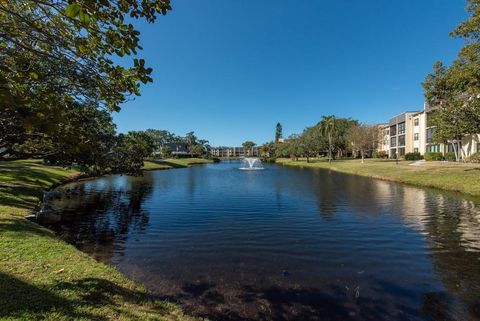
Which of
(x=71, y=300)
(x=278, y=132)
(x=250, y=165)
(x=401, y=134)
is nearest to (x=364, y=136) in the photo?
(x=401, y=134)

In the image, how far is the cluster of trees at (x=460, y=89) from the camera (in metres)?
22.3

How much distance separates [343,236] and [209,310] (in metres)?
9.02

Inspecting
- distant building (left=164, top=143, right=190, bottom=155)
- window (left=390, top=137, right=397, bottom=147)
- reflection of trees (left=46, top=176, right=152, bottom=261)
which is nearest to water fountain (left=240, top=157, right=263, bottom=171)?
window (left=390, top=137, right=397, bottom=147)

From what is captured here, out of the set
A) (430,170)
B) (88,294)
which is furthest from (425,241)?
(430,170)

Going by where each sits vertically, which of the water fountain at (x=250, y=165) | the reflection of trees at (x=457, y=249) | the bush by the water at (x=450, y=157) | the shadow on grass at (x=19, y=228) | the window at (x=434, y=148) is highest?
the window at (x=434, y=148)

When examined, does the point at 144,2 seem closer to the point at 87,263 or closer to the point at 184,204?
the point at 87,263

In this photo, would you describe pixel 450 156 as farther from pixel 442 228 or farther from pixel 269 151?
pixel 269 151

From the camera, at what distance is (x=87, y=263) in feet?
28.0

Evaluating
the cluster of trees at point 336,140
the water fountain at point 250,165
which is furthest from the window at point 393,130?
the water fountain at point 250,165

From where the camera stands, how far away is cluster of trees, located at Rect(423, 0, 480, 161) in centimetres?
2228

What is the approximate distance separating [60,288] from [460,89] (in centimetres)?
3501

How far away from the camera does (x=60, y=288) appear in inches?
247

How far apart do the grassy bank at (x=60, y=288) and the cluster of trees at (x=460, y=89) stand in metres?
27.7

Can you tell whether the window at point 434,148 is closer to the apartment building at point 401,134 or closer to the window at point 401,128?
the apartment building at point 401,134
